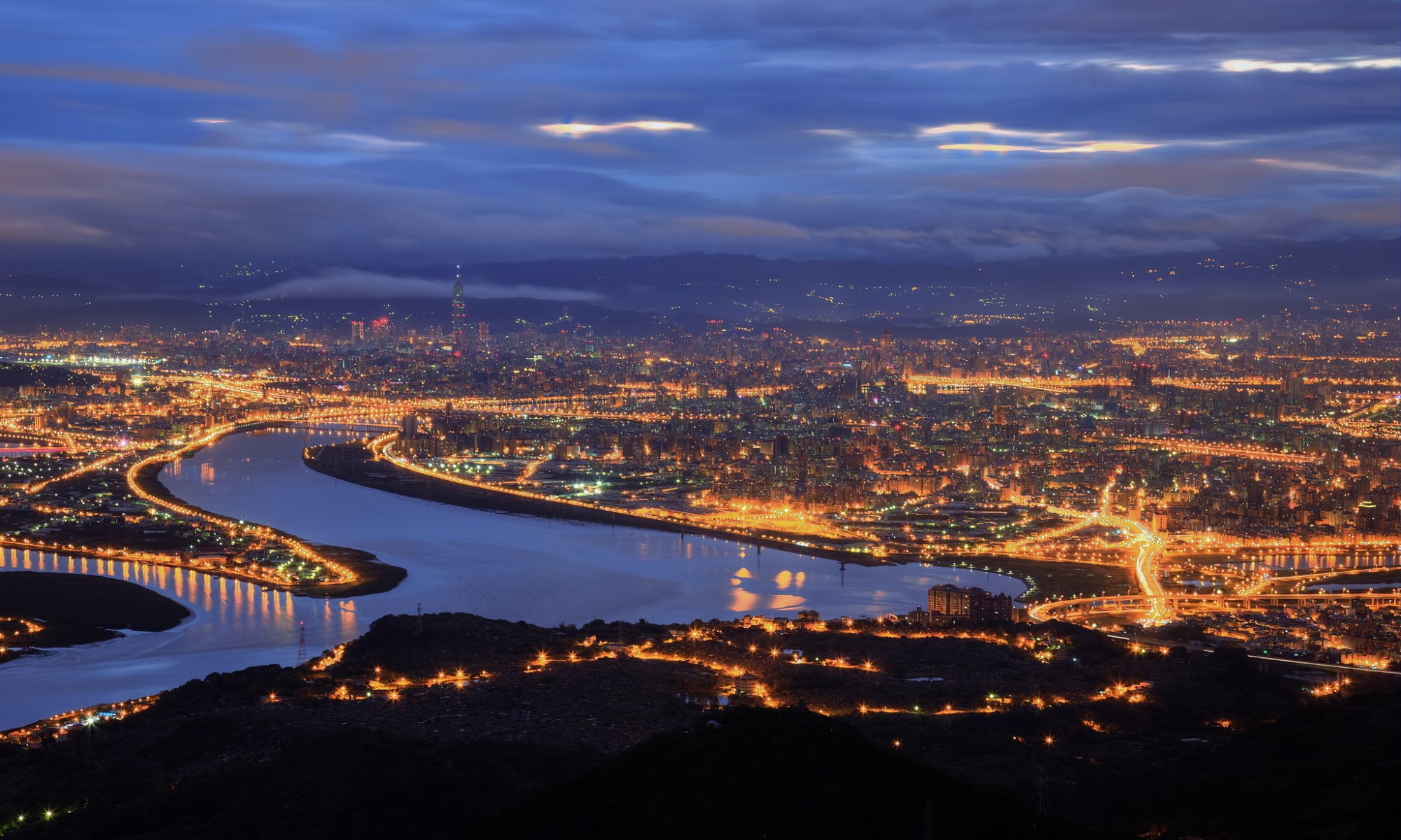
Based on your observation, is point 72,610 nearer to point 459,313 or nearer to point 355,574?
point 355,574

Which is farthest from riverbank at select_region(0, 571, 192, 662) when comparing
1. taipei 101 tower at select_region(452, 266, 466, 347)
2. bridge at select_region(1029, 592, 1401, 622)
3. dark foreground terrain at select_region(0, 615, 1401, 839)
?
taipei 101 tower at select_region(452, 266, 466, 347)

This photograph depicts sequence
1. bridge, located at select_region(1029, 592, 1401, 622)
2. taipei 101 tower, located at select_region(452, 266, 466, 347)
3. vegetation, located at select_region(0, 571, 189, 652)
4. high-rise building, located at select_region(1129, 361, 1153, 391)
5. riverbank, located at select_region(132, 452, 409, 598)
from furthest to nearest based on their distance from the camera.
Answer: taipei 101 tower, located at select_region(452, 266, 466, 347) → high-rise building, located at select_region(1129, 361, 1153, 391) → riverbank, located at select_region(132, 452, 409, 598) → bridge, located at select_region(1029, 592, 1401, 622) → vegetation, located at select_region(0, 571, 189, 652)

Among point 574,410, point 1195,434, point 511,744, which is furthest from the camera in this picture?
point 574,410

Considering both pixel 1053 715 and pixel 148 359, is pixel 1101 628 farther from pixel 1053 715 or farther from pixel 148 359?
pixel 148 359

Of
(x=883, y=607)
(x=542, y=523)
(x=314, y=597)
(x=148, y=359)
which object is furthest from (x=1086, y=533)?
(x=148, y=359)

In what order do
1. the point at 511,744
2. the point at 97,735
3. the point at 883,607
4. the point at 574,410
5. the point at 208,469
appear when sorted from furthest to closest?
the point at 574,410, the point at 208,469, the point at 883,607, the point at 97,735, the point at 511,744

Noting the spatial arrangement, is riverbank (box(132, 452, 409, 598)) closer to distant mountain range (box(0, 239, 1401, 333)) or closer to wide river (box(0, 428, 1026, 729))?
wide river (box(0, 428, 1026, 729))

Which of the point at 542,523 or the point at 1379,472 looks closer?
the point at 542,523
